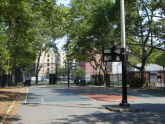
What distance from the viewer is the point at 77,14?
3609cm

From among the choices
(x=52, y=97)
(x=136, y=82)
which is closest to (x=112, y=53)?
(x=52, y=97)

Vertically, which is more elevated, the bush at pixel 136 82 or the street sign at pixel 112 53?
the street sign at pixel 112 53

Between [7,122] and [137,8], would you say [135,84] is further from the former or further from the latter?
[7,122]

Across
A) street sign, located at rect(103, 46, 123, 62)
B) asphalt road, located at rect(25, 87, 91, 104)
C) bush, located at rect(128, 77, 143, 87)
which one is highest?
street sign, located at rect(103, 46, 123, 62)

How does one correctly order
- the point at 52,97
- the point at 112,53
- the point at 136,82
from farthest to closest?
the point at 136,82
the point at 52,97
the point at 112,53

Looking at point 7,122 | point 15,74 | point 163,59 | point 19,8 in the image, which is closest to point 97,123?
point 7,122

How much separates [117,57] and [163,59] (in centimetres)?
4427

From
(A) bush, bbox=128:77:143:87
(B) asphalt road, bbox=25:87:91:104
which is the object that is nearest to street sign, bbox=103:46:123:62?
(B) asphalt road, bbox=25:87:91:104

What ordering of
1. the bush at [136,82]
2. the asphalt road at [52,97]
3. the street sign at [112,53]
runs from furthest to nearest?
the bush at [136,82], the asphalt road at [52,97], the street sign at [112,53]

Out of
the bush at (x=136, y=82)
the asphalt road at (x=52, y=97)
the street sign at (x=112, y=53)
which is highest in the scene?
the street sign at (x=112, y=53)

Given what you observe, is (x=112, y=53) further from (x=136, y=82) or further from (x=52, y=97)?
(x=136, y=82)

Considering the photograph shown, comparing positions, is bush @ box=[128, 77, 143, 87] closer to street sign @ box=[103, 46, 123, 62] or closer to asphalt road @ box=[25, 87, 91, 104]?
asphalt road @ box=[25, 87, 91, 104]

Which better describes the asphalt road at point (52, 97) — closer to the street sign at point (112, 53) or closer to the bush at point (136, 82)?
the street sign at point (112, 53)

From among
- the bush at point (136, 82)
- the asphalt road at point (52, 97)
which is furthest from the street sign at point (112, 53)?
the bush at point (136, 82)
